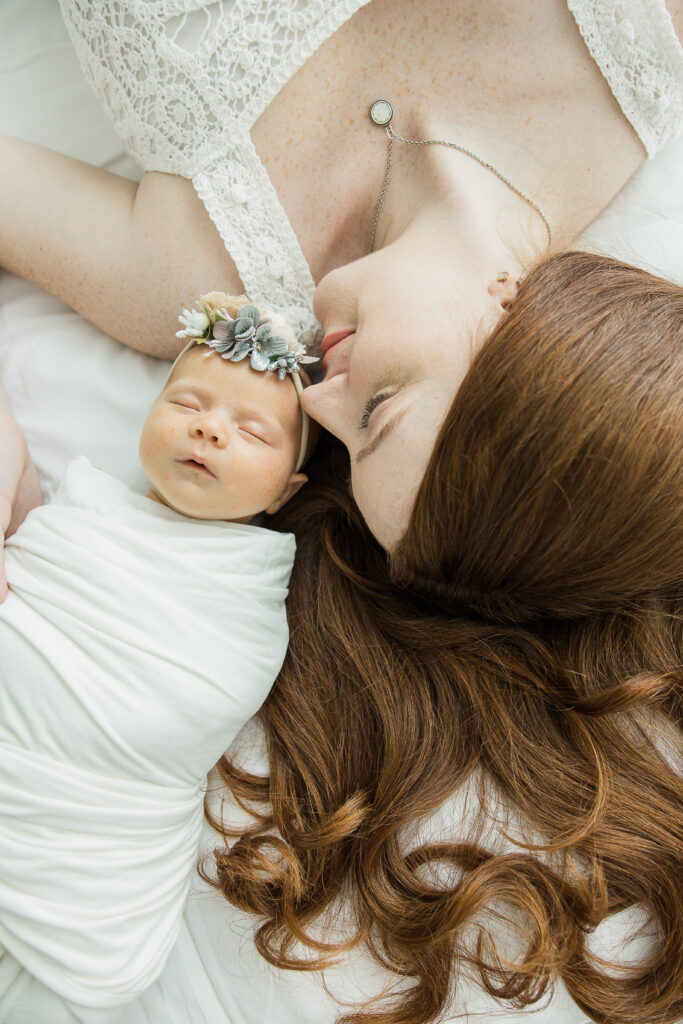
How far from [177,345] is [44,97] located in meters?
0.69

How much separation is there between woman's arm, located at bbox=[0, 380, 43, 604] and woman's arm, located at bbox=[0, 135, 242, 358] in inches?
11.6

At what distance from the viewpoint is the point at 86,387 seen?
1.51 m

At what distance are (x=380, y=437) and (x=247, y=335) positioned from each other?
305 millimetres

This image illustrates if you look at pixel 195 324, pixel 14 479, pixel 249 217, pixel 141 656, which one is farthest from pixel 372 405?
pixel 14 479

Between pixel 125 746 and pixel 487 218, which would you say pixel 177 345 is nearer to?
pixel 487 218

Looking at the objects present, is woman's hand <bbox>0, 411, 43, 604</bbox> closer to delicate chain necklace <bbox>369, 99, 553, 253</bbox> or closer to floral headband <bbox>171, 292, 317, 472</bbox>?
floral headband <bbox>171, 292, 317, 472</bbox>

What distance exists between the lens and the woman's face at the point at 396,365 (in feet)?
3.60

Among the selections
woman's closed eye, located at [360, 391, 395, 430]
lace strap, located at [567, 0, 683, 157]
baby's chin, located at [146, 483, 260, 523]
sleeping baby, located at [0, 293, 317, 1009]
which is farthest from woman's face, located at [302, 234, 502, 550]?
lace strap, located at [567, 0, 683, 157]

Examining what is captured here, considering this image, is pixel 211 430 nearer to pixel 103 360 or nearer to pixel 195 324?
pixel 195 324

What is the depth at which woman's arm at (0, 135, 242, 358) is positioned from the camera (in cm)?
134

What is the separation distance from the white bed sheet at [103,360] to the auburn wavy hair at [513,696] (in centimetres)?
12

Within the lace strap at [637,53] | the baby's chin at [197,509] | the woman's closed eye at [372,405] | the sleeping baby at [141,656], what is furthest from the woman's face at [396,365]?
the lace strap at [637,53]

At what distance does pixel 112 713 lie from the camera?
1104mm

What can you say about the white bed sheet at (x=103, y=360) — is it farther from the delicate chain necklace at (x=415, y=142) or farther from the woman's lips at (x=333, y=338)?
the woman's lips at (x=333, y=338)
